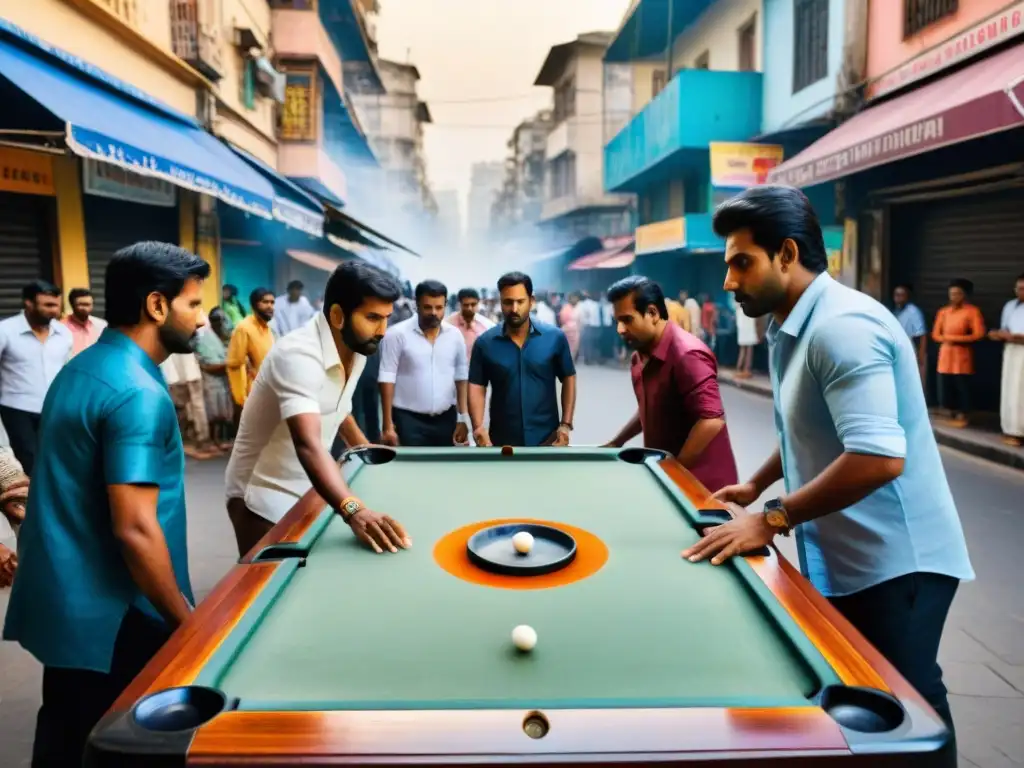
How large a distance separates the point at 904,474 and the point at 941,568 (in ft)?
0.95

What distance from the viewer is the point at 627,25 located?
21953mm

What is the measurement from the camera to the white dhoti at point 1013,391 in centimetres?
795

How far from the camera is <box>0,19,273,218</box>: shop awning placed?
5.66 meters

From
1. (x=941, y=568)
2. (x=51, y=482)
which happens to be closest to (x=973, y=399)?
(x=941, y=568)

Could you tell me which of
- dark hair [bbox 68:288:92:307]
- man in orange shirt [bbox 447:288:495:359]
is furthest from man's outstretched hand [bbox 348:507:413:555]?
dark hair [bbox 68:288:92:307]

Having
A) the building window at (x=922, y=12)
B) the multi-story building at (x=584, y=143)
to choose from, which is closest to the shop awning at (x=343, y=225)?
the building window at (x=922, y=12)

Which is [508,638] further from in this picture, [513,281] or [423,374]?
[423,374]

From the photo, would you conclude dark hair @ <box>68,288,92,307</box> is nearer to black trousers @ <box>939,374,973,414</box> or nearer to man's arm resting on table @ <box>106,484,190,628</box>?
man's arm resting on table @ <box>106,484,190,628</box>

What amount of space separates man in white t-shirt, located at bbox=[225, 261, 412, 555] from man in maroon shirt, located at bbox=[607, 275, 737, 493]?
1323 millimetres

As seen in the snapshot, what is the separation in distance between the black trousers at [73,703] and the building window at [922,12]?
10.7 m

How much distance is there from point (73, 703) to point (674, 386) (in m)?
2.80

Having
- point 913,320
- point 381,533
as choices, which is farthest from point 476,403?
point 913,320

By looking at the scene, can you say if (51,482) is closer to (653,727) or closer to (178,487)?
(178,487)

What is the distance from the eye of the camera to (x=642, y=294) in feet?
12.9
